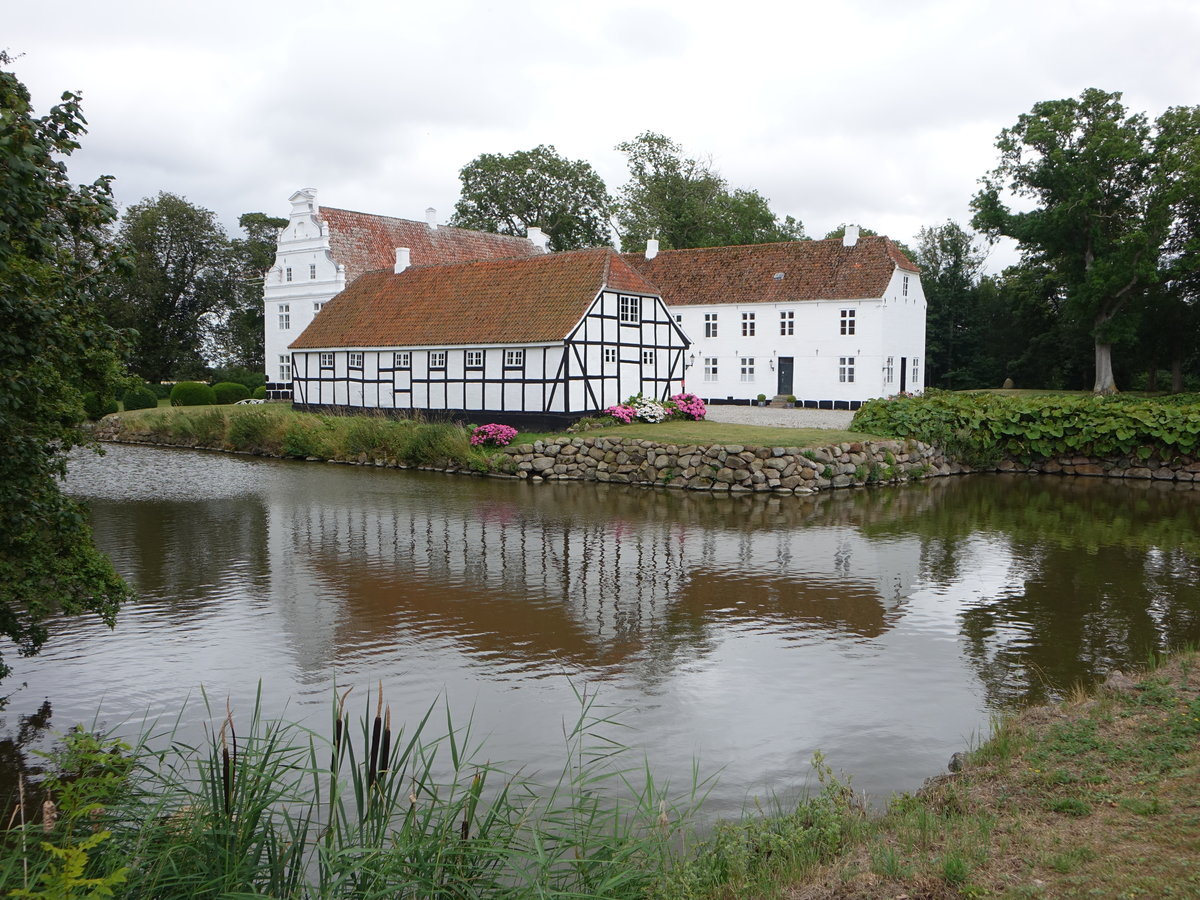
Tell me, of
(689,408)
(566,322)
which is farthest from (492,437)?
(689,408)

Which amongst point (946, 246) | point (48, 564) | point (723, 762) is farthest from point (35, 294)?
point (946, 246)

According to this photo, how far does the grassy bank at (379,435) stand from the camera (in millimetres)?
25078

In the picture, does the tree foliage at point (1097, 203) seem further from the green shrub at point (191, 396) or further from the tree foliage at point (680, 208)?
the green shrub at point (191, 396)

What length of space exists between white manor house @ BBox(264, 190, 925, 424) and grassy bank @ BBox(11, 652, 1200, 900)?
79.3 feet

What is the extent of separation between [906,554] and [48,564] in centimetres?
1151

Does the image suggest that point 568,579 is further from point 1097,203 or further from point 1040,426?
point 1097,203

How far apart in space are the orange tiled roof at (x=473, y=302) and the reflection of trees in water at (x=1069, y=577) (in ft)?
42.3

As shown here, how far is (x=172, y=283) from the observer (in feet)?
179

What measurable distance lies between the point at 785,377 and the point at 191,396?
2527cm

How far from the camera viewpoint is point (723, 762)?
713cm

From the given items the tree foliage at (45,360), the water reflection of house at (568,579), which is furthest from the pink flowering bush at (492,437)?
the tree foliage at (45,360)

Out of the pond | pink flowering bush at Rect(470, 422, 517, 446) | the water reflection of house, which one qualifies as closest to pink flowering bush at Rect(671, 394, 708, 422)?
pink flowering bush at Rect(470, 422, 517, 446)

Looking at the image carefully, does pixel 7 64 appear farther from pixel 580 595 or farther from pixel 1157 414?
pixel 1157 414

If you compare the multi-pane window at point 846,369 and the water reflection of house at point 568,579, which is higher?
the multi-pane window at point 846,369
